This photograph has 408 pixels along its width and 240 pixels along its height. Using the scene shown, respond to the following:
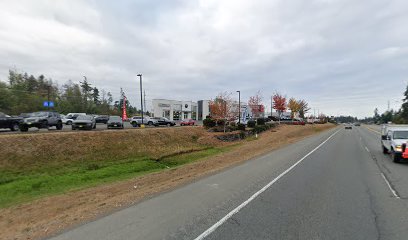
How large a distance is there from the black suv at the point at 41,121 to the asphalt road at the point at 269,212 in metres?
21.6

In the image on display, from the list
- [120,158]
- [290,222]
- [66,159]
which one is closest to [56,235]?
[290,222]

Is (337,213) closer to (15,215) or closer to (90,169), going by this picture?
(15,215)

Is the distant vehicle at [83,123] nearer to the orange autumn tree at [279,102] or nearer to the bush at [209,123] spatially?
the bush at [209,123]

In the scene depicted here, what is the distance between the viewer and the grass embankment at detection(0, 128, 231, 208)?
16969mm

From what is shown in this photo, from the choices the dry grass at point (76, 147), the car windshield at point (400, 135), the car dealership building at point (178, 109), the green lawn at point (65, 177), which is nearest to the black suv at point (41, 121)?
the dry grass at point (76, 147)

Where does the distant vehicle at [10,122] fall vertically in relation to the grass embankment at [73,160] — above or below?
above

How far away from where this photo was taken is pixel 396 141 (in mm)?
18625

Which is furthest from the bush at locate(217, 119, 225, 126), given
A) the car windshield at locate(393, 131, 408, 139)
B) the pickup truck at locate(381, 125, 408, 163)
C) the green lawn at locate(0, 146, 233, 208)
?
the car windshield at locate(393, 131, 408, 139)

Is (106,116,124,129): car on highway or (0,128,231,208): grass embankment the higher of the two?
(106,116,124,129): car on highway

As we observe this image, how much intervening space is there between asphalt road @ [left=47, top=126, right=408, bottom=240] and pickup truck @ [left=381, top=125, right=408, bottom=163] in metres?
5.18

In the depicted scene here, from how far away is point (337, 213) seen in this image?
7816 millimetres

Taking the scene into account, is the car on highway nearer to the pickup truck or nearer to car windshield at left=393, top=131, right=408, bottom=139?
the pickup truck

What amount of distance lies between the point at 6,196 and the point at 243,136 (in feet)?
111

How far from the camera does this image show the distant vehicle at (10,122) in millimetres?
27325
